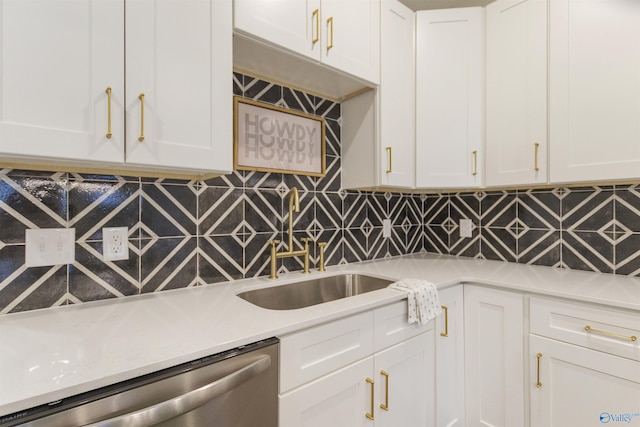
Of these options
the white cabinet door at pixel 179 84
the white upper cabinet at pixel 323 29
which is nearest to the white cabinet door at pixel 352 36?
the white upper cabinet at pixel 323 29

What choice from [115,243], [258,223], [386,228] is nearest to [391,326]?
[258,223]

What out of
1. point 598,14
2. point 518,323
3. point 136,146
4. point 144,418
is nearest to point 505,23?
point 598,14

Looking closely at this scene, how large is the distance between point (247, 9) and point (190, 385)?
1.25 meters

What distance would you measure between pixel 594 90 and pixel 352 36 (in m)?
1.14

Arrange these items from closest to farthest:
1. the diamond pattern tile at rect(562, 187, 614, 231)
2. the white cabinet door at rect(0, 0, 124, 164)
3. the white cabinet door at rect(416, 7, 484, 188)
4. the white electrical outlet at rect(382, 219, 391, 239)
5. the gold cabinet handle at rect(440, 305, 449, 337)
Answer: the white cabinet door at rect(0, 0, 124, 164) → the gold cabinet handle at rect(440, 305, 449, 337) → the diamond pattern tile at rect(562, 187, 614, 231) → the white cabinet door at rect(416, 7, 484, 188) → the white electrical outlet at rect(382, 219, 391, 239)

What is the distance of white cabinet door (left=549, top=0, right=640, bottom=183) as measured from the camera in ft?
4.48

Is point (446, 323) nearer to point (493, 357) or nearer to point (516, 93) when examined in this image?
point (493, 357)

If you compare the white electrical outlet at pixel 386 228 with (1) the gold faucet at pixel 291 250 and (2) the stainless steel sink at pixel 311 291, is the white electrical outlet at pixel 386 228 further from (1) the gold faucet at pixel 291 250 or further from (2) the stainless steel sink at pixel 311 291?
(1) the gold faucet at pixel 291 250

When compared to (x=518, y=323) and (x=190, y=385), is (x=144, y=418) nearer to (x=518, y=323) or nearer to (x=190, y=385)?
(x=190, y=385)

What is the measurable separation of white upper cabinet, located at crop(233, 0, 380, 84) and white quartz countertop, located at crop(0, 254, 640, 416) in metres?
1.03

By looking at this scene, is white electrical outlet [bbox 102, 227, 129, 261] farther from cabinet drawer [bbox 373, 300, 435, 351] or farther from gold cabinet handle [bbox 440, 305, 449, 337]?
gold cabinet handle [bbox 440, 305, 449, 337]

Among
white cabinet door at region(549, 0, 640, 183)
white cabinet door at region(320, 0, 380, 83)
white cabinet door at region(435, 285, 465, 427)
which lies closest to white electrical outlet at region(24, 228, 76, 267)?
white cabinet door at region(320, 0, 380, 83)

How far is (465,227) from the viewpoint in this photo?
224cm

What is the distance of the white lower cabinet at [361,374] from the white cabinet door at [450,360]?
6 cm
